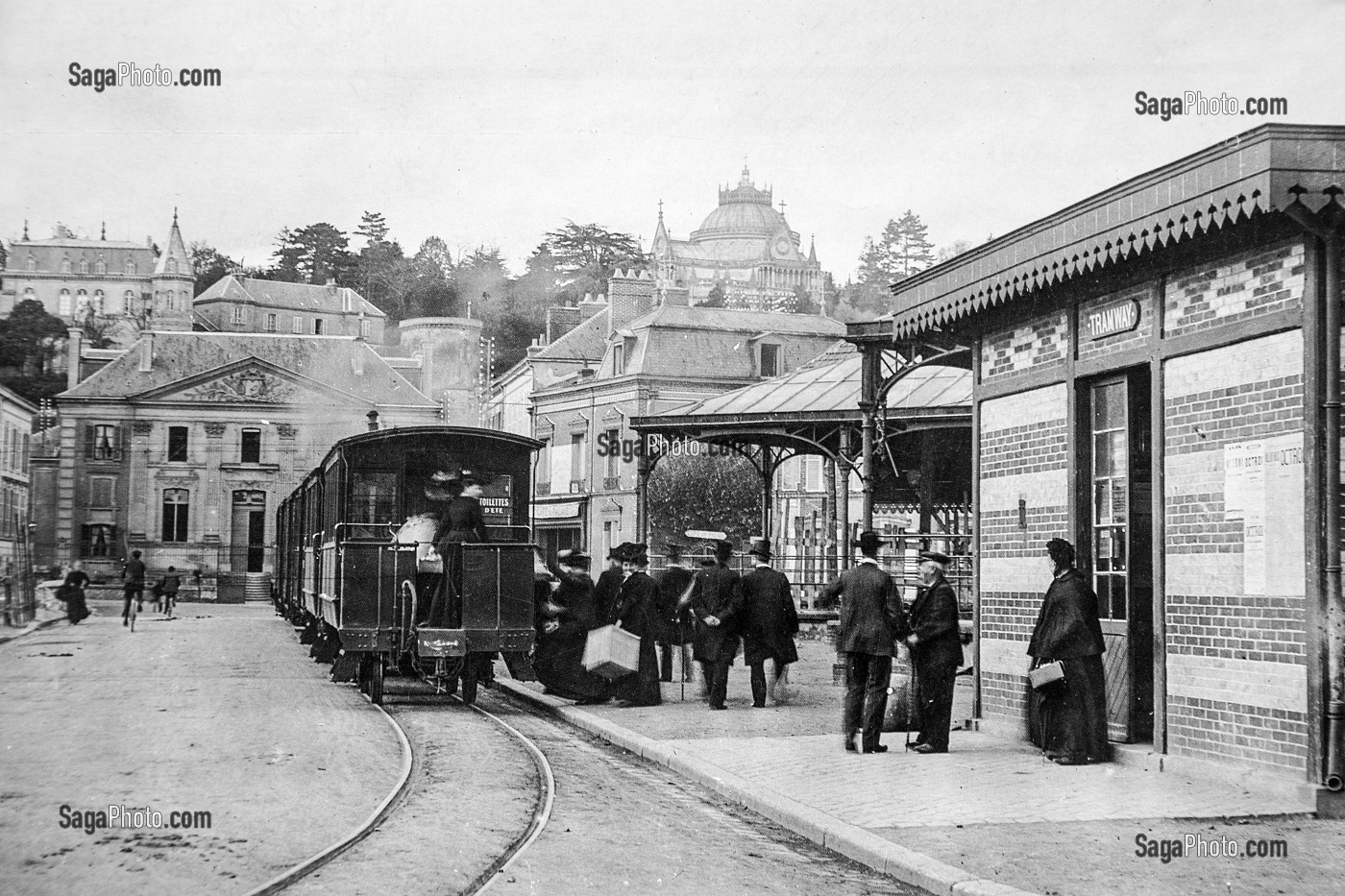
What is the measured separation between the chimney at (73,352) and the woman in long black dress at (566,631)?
10.1 metres

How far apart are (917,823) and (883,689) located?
299 centimetres

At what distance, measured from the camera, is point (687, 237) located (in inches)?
3150

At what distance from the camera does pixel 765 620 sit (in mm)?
14438

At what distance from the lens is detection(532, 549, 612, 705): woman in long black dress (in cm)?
1510

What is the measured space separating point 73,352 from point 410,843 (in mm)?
16858

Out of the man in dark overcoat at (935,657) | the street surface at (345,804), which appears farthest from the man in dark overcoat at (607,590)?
the man in dark overcoat at (935,657)

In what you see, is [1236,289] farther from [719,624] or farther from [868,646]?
[719,624]

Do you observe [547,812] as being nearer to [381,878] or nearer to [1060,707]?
[381,878]

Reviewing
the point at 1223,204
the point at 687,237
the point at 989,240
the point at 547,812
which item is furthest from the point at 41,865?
→ the point at 687,237

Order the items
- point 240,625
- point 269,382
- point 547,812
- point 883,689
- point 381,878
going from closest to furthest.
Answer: point 381,878 → point 547,812 → point 883,689 → point 240,625 → point 269,382

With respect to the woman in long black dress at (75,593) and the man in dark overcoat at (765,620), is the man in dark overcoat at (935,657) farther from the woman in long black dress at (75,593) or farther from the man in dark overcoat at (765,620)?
the woman in long black dress at (75,593)

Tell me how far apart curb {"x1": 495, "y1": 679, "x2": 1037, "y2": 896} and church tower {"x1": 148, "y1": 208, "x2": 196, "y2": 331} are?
496 inches

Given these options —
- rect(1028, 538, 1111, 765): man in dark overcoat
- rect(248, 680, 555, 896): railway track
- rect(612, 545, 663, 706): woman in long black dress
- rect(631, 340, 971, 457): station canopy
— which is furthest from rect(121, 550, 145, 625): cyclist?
rect(1028, 538, 1111, 765): man in dark overcoat

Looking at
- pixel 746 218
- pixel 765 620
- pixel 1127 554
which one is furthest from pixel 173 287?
pixel 746 218
